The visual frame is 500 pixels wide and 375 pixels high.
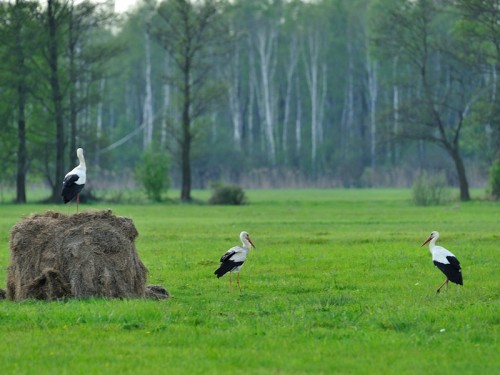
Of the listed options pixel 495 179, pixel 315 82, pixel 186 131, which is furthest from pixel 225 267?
pixel 315 82

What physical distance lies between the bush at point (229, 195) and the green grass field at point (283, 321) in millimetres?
36149

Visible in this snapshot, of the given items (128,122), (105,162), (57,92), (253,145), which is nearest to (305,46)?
(253,145)

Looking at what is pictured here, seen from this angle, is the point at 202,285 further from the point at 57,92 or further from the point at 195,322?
the point at 57,92

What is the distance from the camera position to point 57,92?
2623 inches

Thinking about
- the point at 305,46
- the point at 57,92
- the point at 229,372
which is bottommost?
the point at 229,372

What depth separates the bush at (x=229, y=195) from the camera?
64.2m

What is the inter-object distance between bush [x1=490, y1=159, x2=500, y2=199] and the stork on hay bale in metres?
46.9

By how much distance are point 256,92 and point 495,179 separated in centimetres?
6267

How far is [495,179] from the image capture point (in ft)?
206

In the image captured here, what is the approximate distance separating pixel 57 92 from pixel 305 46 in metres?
58.4

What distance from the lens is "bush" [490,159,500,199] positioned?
6231 cm

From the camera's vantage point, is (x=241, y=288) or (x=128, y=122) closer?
(x=241, y=288)

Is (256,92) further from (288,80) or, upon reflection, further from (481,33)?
(481,33)

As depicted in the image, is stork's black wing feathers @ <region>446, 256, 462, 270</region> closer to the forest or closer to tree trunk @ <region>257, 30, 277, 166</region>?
the forest
